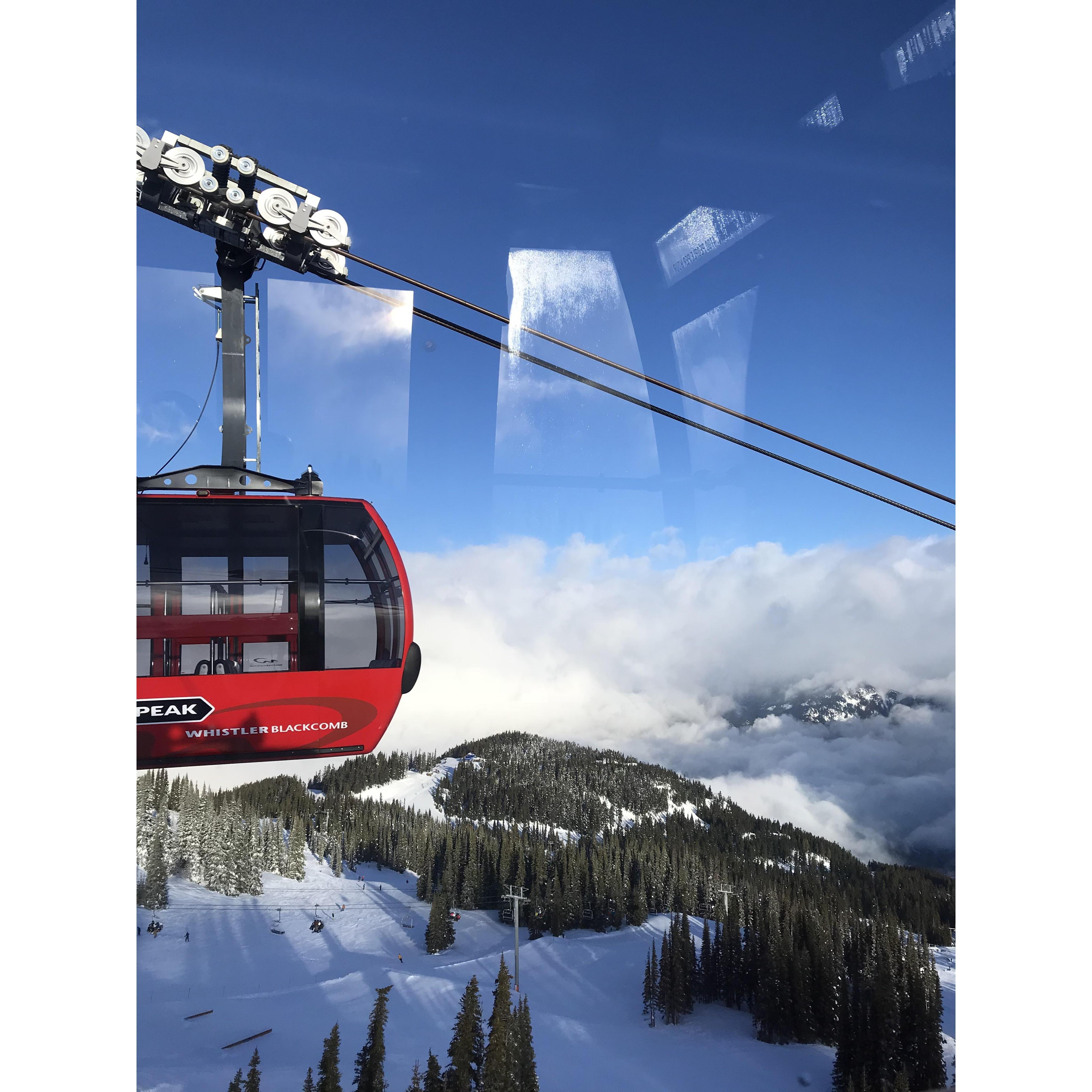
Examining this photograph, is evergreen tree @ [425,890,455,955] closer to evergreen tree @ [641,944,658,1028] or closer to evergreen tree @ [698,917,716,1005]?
evergreen tree @ [641,944,658,1028]

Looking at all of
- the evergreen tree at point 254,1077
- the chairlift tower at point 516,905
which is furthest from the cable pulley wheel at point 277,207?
the chairlift tower at point 516,905

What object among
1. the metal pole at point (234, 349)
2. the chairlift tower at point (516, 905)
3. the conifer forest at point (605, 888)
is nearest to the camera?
the metal pole at point (234, 349)

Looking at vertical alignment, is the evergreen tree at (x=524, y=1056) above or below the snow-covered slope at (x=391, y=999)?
above

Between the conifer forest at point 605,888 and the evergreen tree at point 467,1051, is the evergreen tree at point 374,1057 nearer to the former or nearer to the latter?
the conifer forest at point 605,888

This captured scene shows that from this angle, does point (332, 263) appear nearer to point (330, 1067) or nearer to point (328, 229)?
point (328, 229)

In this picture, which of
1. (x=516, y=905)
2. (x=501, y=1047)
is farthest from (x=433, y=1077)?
(x=516, y=905)
